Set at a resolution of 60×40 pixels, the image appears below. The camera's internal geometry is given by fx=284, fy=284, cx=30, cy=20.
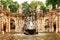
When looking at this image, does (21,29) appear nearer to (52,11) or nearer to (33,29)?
(52,11)

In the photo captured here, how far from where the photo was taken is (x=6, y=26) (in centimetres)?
6794

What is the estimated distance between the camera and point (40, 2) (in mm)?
95875

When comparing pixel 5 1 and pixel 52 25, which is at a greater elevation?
pixel 5 1

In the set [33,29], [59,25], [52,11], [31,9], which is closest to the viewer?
[33,29]

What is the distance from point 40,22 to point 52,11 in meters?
8.03

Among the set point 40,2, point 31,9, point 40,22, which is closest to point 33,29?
point 40,22

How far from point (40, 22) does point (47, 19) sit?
1988 mm

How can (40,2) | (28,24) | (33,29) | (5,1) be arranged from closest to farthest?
(33,29) → (28,24) → (5,1) → (40,2)

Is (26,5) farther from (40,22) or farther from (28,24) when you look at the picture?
(28,24)

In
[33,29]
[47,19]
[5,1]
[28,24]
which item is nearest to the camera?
[33,29]

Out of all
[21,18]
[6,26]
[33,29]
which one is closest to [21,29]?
[21,18]

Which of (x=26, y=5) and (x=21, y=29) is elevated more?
(x=26, y=5)

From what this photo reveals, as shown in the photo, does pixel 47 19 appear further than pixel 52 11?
Yes

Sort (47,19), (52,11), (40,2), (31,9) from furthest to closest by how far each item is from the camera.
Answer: (40,2) → (31,9) → (47,19) → (52,11)
